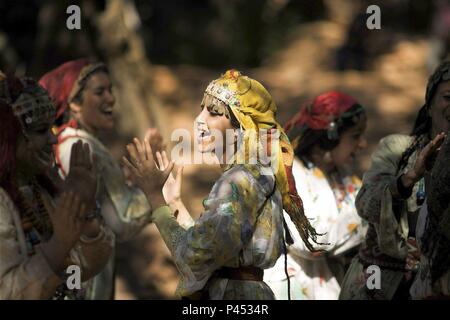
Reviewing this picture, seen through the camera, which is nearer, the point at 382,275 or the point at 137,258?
the point at 382,275

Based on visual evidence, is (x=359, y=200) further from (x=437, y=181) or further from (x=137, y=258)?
(x=137, y=258)

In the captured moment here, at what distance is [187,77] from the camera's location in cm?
1552

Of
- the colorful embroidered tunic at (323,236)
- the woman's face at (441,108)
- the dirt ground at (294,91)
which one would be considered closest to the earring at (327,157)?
the colorful embroidered tunic at (323,236)

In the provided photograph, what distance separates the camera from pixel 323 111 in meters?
6.65

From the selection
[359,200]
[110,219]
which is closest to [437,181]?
[359,200]

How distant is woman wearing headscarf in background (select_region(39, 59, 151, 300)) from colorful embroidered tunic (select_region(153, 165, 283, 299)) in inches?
80.2

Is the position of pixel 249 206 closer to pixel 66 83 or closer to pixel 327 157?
pixel 327 157

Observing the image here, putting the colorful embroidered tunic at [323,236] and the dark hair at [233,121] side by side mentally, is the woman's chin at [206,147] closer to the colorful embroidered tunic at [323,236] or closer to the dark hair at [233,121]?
the dark hair at [233,121]

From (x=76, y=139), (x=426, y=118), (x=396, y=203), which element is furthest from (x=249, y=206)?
(x=76, y=139)

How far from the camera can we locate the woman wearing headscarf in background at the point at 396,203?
5480 millimetres

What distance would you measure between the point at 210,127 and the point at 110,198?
2.12 meters

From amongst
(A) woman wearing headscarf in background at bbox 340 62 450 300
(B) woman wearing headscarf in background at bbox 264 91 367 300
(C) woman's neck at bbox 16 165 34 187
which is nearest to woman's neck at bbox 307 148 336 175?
(B) woman wearing headscarf in background at bbox 264 91 367 300

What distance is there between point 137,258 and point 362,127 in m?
4.75

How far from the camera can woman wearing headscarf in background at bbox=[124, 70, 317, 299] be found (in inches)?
178
